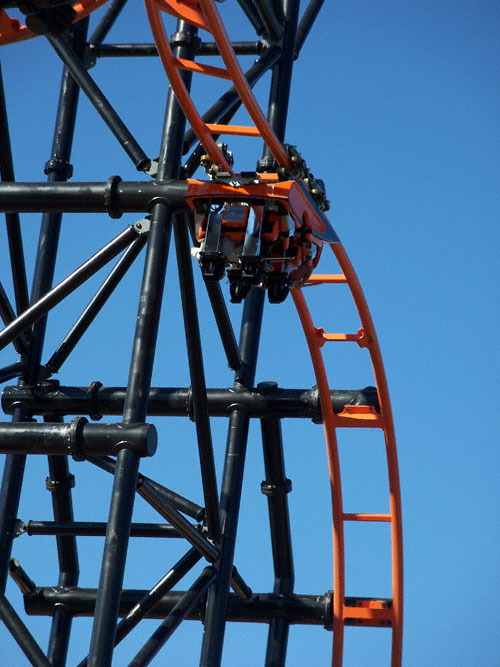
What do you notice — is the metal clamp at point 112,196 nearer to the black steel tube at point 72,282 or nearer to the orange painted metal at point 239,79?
the black steel tube at point 72,282

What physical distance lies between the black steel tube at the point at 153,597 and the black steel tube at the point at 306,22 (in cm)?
544

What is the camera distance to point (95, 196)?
415 inches

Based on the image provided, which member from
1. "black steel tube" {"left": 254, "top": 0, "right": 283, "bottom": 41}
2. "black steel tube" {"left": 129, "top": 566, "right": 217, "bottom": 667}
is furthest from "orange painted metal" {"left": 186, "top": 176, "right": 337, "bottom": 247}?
"black steel tube" {"left": 129, "top": 566, "right": 217, "bottom": 667}

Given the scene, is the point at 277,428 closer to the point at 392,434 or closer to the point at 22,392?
the point at 392,434

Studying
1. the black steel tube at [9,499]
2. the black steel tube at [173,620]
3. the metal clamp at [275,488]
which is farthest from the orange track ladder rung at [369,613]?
the black steel tube at [9,499]

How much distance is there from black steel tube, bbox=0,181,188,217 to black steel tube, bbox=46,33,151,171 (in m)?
0.39

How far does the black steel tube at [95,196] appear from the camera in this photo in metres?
10.5

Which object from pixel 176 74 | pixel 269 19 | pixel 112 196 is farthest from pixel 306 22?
pixel 112 196

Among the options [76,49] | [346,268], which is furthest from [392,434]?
[76,49]

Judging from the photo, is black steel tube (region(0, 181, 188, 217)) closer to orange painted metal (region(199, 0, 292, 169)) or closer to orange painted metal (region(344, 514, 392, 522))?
orange painted metal (region(199, 0, 292, 169))

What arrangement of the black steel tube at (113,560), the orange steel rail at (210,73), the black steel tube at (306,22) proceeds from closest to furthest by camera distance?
the black steel tube at (113,560)
the orange steel rail at (210,73)
the black steel tube at (306,22)

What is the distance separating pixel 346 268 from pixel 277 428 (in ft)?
6.87

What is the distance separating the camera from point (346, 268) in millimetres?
12039

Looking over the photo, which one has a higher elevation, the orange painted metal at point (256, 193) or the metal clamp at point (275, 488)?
the orange painted metal at point (256, 193)
